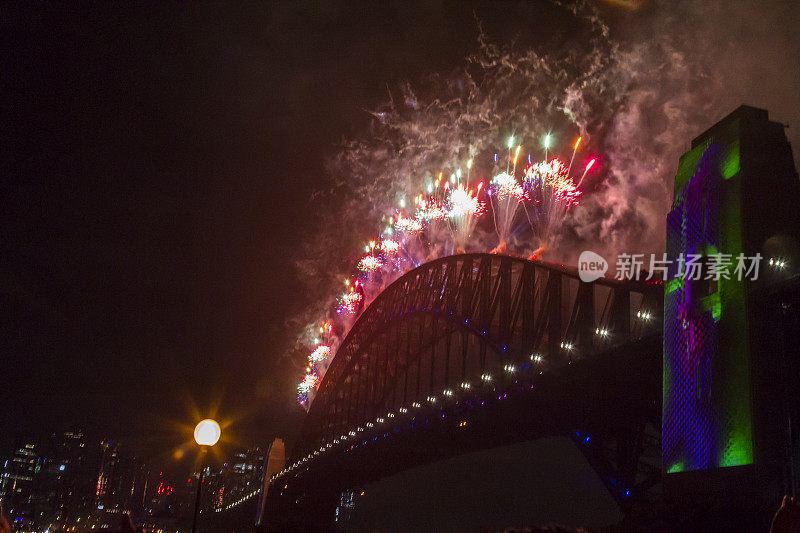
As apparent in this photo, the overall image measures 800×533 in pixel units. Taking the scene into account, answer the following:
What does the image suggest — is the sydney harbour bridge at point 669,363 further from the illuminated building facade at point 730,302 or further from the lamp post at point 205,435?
the lamp post at point 205,435

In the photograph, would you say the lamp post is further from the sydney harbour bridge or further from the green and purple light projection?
the green and purple light projection

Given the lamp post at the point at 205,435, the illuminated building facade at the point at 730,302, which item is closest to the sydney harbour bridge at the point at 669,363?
the illuminated building facade at the point at 730,302

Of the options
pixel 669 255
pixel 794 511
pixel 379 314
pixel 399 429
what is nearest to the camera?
pixel 794 511

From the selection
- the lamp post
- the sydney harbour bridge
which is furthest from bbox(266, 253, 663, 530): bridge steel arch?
the lamp post

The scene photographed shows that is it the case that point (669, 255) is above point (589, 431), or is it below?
above

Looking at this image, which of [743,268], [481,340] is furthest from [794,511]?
[481,340]

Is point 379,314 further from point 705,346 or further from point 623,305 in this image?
point 705,346
